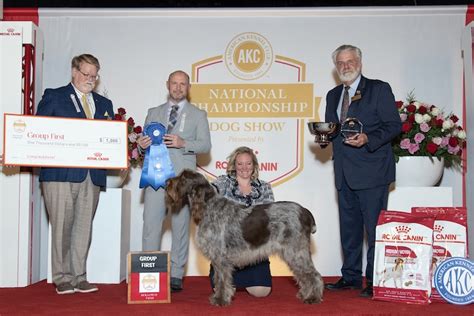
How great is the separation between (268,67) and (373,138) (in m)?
1.73

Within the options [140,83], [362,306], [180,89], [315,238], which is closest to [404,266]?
[362,306]

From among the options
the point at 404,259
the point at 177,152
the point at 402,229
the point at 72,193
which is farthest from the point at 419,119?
the point at 72,193

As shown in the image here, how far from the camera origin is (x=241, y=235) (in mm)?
4066

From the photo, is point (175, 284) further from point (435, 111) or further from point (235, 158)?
point (435, 111)

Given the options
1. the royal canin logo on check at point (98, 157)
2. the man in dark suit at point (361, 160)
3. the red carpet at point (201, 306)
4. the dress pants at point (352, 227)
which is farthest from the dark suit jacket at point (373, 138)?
the royal canin logo on check at point (98, 157)

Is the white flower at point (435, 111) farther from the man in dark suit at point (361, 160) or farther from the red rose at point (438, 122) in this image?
the man in dark suit at point (361, 160)

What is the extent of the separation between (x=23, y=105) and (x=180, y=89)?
141 centimetres

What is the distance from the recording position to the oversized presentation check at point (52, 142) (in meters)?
4.38

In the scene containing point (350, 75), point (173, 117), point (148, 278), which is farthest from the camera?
point (173, 117)

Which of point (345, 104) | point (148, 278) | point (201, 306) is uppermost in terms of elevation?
point (345, 104)

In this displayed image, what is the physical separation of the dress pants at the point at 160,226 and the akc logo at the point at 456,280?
6.36ft

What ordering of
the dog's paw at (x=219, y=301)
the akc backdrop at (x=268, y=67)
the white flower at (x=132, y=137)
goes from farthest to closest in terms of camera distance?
the akc backdrop at (x=268, y=67)
the white flower at (x=132, y=137)
the dog's paw at (x=219, y=301)

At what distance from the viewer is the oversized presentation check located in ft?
14.4

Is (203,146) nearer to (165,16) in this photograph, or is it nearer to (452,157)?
(165,16)
